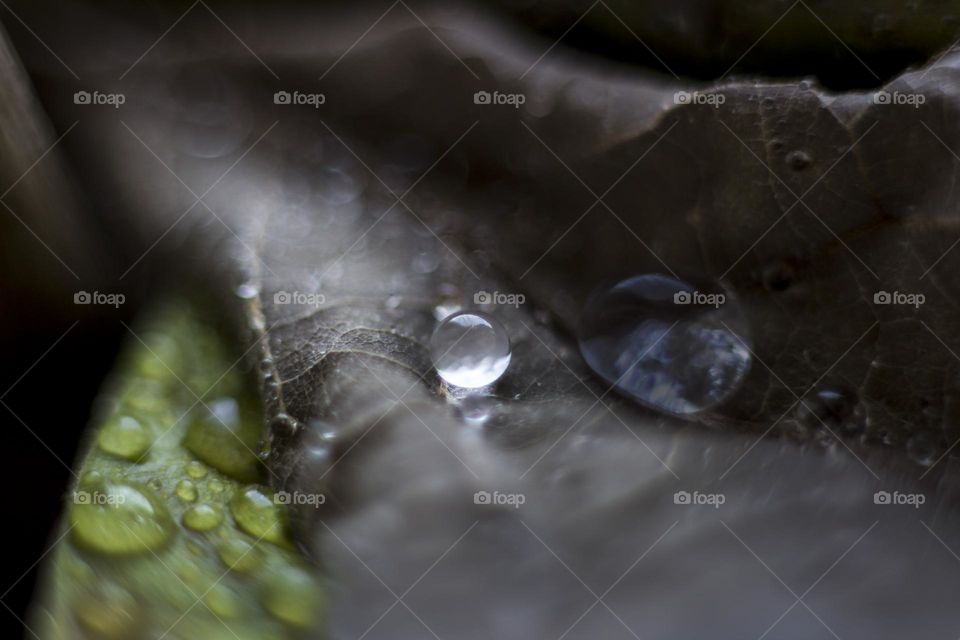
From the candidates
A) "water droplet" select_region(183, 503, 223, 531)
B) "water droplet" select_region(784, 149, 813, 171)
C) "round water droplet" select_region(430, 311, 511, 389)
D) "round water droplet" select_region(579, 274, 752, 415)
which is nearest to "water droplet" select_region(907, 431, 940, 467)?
"round water droplet" select_region(579, 274, 752, 415)

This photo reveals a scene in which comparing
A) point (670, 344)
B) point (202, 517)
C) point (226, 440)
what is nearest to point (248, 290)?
point (226, 440)

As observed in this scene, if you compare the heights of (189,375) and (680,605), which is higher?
(189,375)

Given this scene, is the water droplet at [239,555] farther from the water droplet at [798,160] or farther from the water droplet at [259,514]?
the water droplet at [798,160]

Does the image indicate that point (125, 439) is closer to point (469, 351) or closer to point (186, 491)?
point (186, 491)

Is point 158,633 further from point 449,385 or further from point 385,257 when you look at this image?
point 385,257

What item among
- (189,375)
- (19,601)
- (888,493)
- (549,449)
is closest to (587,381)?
(549,449)
